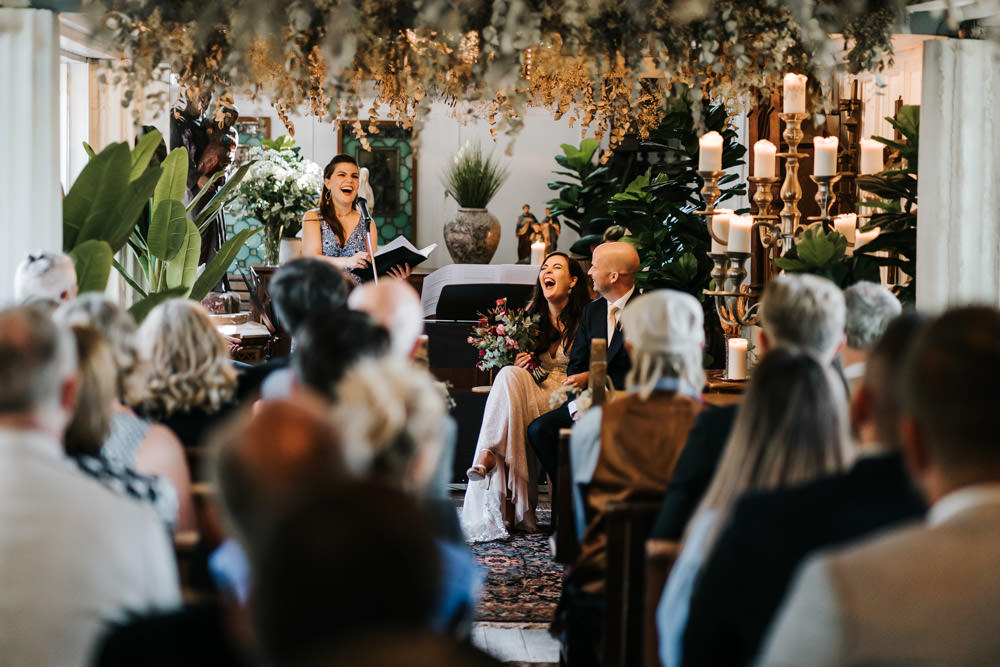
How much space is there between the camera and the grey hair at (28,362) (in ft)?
5.56

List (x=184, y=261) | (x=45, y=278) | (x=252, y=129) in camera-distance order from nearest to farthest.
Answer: (x=45, y=278) < (x=184, y=261) < (x=252, y=129)

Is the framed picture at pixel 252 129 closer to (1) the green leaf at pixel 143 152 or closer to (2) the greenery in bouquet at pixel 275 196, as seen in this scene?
(2) the greenery in bouquet at pixel 275 196

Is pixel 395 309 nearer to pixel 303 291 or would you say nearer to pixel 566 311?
pixel 303 291

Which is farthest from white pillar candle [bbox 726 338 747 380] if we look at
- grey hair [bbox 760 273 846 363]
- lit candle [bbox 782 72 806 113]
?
grey hair [bbox 760 273 846 363]

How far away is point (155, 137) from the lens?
15.9ft

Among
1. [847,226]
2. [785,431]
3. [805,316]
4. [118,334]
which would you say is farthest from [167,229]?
[785,431]

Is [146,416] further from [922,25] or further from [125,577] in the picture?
[922,25]

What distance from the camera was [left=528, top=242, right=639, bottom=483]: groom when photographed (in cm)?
516

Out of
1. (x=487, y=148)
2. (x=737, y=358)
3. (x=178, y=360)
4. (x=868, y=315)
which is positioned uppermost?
(x=487, y=148)

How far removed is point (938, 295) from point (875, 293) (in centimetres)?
100

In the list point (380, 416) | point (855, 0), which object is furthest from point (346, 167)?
point (380, 416)

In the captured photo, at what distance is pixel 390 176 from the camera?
10.0 metres

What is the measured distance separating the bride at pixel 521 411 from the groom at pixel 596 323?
193mm

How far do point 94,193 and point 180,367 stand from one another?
1790 millimetres
